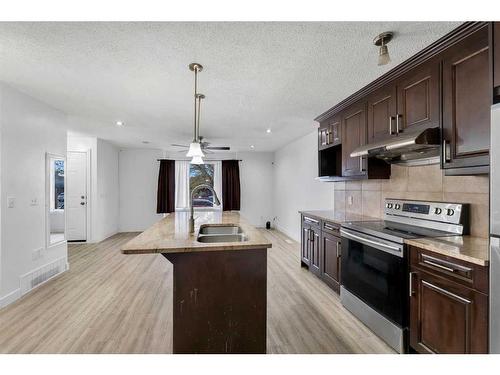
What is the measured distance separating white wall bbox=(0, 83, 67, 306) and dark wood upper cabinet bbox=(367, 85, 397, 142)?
3.89 meters

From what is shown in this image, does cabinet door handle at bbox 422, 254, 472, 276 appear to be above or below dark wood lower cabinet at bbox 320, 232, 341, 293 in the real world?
above

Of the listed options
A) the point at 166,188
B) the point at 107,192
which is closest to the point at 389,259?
the point at 166,188

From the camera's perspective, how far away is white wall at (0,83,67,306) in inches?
103

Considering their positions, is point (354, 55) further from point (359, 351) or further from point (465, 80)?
point (359, 351)

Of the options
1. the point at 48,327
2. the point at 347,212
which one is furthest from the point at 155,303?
the point at 347,212

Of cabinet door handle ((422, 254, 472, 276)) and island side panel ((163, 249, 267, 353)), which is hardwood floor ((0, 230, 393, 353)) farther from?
cabinet door handle ((422, 254, 472, 276))

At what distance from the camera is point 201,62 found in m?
2.04

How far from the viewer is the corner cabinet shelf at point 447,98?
60.5 inches

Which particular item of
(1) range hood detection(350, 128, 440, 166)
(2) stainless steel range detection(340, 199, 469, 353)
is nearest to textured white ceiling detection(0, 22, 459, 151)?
(1) range hood detection(350, 128, 440, 166)

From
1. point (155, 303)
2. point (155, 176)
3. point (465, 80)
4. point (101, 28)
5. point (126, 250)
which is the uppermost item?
point (101, 28)

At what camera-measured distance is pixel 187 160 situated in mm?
6945

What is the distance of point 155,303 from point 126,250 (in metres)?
1.55

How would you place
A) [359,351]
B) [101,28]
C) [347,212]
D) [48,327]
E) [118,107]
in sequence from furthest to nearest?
[347,212] → [118,107] → [48,327] → [359,351] → [101,28]

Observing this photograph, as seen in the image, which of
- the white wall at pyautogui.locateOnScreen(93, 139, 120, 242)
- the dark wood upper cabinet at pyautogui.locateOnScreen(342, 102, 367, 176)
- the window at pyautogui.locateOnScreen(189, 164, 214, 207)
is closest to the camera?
the dark wood upper cabinet at pyautogui.locateOnScreen(342, 102, 367, 176)
